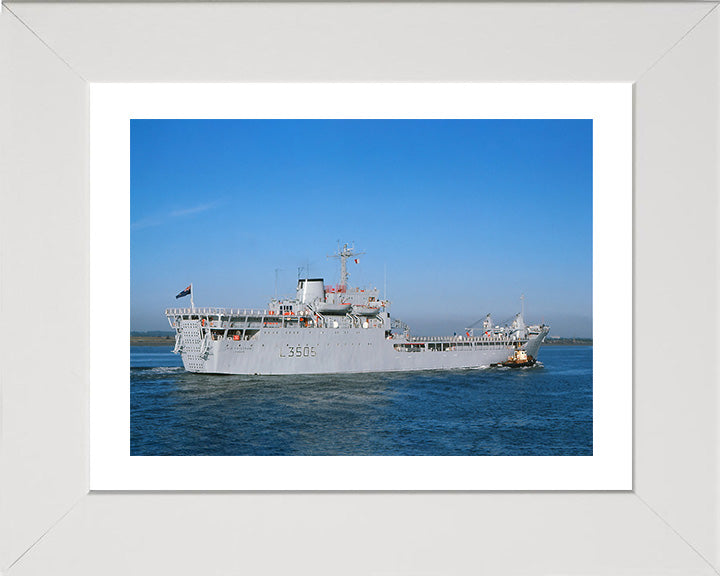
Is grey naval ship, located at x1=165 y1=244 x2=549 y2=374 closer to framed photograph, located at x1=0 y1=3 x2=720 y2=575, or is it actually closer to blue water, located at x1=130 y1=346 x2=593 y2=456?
blue water, located at x1=130 y1=346 x2=593 y2=456

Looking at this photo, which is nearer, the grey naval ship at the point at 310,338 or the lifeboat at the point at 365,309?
the grey naval ship at the point at 310,338

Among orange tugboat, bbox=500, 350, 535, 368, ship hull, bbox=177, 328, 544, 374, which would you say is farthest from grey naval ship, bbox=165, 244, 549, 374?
orange tugboat, bbox=500, 350, 535, 368

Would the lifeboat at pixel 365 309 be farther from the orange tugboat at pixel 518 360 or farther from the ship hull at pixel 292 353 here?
the orange tugboat at pixel 518 360

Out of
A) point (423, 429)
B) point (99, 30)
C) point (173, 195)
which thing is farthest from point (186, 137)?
point (99, 30)

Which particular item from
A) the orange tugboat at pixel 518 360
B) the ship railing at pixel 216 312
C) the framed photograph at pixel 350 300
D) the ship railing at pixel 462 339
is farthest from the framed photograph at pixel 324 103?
the orange tugboat at pixel 518 360

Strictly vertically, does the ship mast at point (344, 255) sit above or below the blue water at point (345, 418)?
above

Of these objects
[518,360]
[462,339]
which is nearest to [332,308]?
[462,339]
